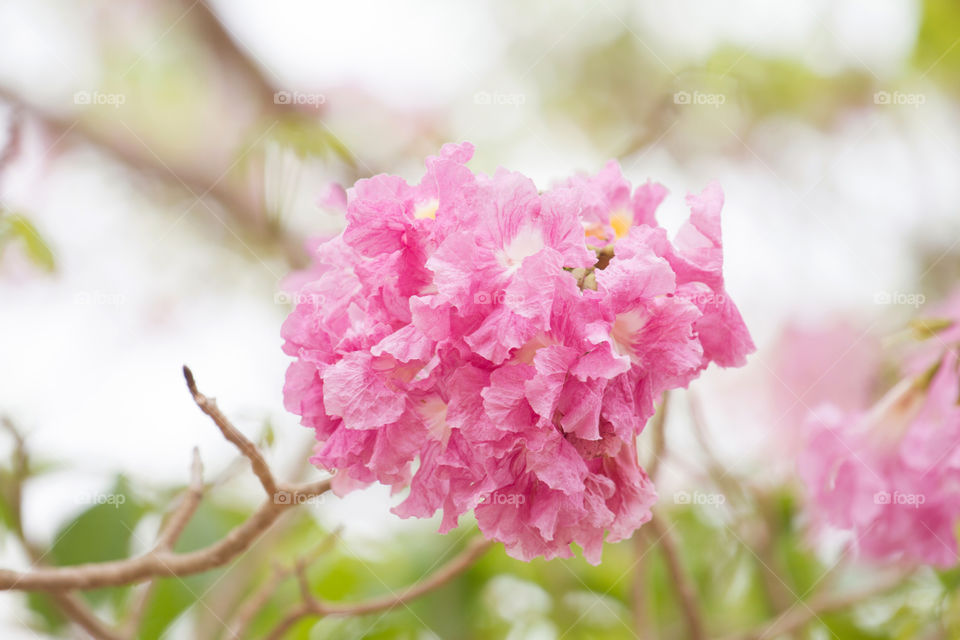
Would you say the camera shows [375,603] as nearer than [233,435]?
No

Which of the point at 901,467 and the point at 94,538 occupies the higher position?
the point at 94,538

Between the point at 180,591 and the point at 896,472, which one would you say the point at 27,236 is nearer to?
the point at 180,591

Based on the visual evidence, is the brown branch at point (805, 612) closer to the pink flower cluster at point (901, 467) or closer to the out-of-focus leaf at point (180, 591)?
the pink flower cluster at point (901, 467)

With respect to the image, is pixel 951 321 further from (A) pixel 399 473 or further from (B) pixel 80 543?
(B) pixel 80 543

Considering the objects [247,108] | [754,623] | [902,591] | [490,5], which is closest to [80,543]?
[754,623]

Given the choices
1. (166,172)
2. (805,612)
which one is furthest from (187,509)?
(166,172)

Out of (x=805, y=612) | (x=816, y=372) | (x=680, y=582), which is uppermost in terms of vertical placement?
(x=680, y=582)
